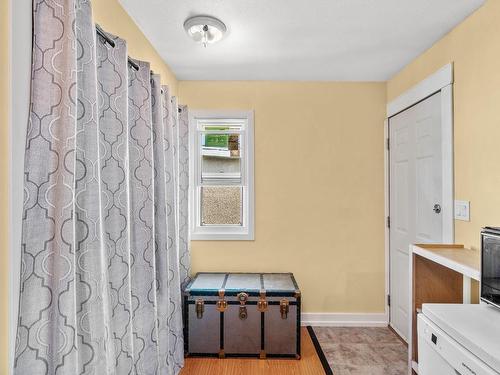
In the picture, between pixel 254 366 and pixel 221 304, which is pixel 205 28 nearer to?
pixel 221 304

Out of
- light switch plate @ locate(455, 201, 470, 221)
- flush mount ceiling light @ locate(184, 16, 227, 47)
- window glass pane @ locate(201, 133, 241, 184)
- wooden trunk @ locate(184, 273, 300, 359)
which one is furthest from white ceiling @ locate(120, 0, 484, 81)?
wooden trunk @ locate(184, 273, 300, 359)

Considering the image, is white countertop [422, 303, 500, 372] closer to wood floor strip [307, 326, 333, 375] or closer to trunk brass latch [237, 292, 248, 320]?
wood floor strip [307, 326, 333, 375]

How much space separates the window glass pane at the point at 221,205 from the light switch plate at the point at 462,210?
186 cm

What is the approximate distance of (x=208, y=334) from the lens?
8.48 feet

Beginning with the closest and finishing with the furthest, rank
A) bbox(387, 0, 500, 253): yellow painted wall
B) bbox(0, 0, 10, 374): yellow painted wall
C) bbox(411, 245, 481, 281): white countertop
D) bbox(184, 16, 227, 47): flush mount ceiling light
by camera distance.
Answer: bbox(0, 0, 10, 374): yellow painted wall, bbox(411, 245, 481, 281): white countertop, bbox(387, 0, 500, 253): yellow painted wall, bbox(184, 16, 227, 47): flush mount ceiling light

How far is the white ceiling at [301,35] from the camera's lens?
6.30ft

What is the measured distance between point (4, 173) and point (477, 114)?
2.40m

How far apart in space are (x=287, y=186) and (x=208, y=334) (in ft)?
4.93

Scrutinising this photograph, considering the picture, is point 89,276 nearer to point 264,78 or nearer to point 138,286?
point 138,286

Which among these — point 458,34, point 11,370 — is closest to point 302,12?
point 458,34

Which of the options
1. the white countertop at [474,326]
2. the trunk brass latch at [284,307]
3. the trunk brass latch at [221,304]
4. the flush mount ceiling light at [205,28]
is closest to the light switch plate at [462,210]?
the white countertop at [474,326]

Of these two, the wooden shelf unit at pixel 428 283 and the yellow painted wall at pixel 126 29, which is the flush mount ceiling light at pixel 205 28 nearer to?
the yellow painted wall at pixel 126 29

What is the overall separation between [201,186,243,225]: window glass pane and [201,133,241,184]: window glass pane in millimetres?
117

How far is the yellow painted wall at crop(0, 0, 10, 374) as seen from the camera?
101 centimetres
